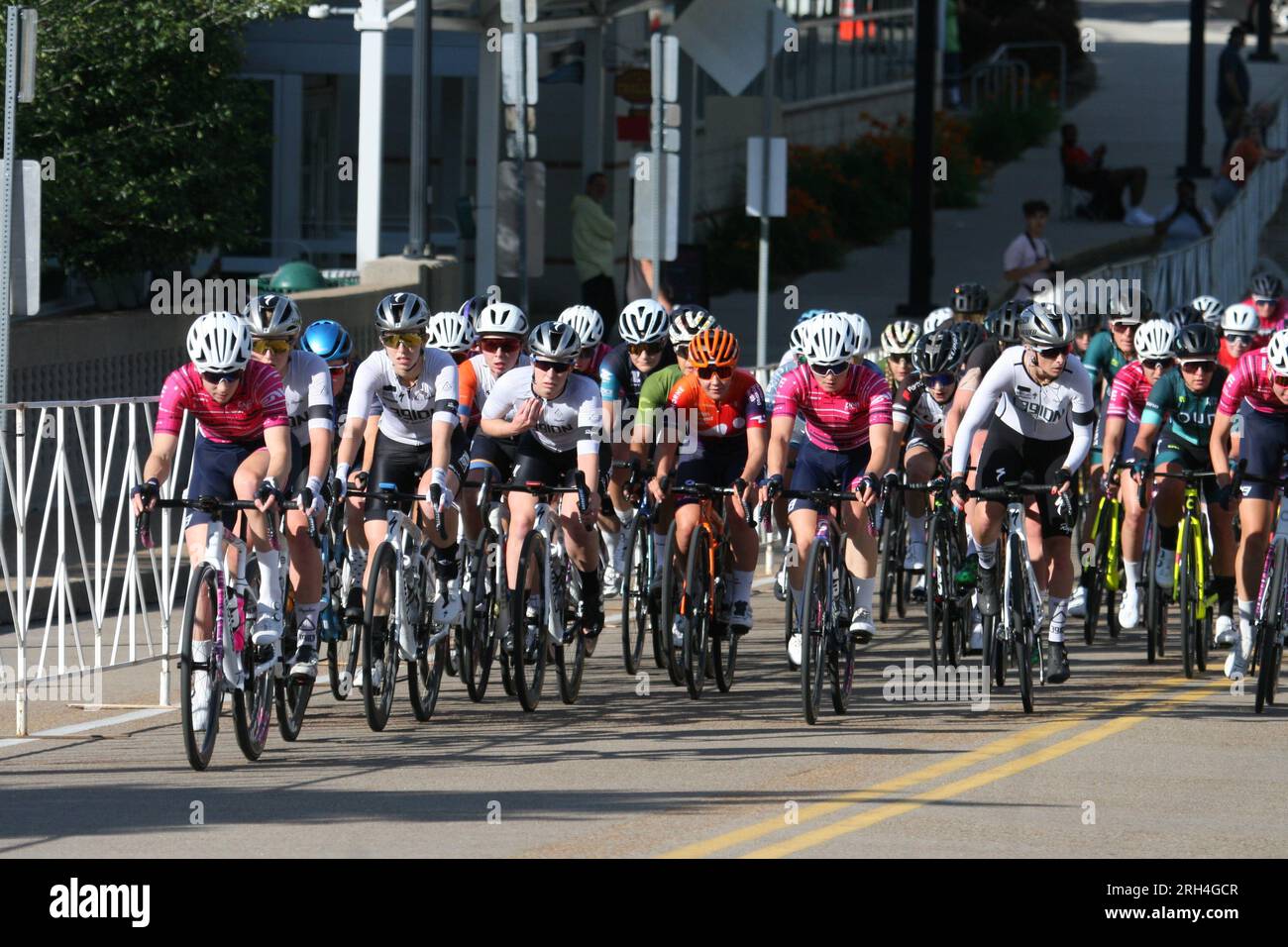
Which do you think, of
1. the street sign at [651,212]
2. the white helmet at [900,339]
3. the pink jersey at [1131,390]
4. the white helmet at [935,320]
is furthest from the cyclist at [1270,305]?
the pink jersey at [1131,390]

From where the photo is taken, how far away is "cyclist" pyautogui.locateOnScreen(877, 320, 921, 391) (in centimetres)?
1561

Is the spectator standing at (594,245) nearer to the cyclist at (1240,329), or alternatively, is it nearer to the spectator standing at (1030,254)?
the spectator standing at (1030,254)

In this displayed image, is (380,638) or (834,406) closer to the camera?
(380,638)

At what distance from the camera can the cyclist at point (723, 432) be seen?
12.8 m

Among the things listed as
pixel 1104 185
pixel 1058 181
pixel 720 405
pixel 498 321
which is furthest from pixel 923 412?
pixel 1058 181

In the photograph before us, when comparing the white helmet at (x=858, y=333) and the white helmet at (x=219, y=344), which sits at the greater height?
the white helmet at (x=858, y=333)

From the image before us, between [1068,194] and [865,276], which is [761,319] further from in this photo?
[1068,194]

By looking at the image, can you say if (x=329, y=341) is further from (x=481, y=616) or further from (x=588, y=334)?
(x=588, y=334)

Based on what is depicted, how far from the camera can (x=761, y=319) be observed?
19.4m

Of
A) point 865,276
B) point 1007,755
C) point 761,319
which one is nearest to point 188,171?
point 761,319

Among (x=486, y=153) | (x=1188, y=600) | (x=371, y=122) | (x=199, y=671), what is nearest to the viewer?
(x=199, y=671)

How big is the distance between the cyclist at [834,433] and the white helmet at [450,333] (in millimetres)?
1931

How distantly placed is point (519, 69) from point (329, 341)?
256 inches

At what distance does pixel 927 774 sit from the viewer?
10594mm
